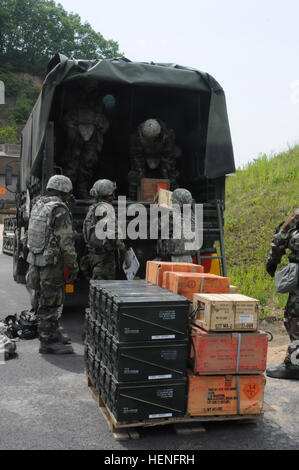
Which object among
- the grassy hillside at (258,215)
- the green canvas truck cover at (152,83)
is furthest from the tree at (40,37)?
the green canvas truck cover at (152,83)

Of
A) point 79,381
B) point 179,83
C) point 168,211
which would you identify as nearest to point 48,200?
point 168,211

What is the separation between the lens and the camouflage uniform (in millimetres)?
8055

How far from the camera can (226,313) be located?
3561 millimetres

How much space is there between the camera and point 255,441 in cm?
348

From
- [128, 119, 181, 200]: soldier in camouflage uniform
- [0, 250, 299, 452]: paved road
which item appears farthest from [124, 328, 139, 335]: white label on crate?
[128, 119, 181, 200]: soldier in camouflage uniform

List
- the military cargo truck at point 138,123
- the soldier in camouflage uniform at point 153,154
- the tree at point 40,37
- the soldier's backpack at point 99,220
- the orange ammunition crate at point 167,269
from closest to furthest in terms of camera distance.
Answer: the orange ammunition crate at point 167,269 < the soldier's backpack at point 99,220 < the military cargo truck at point 138,123 < the soldier in camouflage uniform at point 153,154 < the tree at point 40,37

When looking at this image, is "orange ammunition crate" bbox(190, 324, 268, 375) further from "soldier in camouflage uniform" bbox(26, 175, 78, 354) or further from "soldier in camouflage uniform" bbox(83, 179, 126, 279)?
"soldier in camouflage uniform" bbox(83, 179, 126, 279)

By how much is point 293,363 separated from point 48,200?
314 cm

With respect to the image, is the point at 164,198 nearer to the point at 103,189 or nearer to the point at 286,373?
the point at 103,189

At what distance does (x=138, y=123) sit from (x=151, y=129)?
921 mm

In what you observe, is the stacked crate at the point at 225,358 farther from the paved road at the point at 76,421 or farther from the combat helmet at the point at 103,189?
the combat helmet at the point at 103,189

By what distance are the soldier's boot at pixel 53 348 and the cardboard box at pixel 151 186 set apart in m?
3.23

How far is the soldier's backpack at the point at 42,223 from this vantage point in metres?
5.47
